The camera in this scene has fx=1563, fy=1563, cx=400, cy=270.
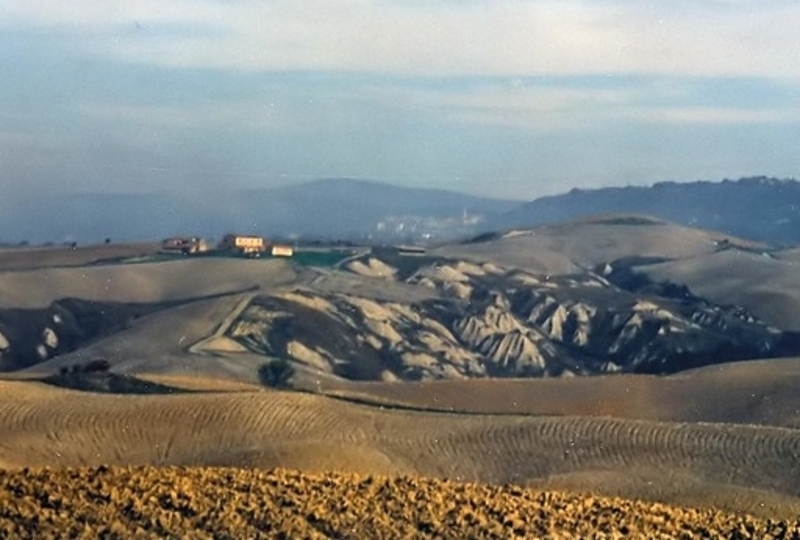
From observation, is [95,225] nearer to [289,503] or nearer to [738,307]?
[738,307]

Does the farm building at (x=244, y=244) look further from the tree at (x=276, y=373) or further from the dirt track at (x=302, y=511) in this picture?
the dirt track at (x=302, y=511)

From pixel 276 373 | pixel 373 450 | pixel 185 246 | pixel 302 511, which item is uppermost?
pixel 302 511

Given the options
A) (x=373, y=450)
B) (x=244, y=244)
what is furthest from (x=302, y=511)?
(x=244, y=244)

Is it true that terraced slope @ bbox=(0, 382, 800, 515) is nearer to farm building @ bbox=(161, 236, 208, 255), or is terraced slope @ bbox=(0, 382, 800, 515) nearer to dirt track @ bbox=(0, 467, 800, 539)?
dirt track @ bbox=(0, 467, 800, 539)

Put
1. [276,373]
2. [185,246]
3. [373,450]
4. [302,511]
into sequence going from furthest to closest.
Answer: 1. [185,246]
2. [276,373]
3. [373,450]
4. [302,511]

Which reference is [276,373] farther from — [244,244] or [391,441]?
[244,244]

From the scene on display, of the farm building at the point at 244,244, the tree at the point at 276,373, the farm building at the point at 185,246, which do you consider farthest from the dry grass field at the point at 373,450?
the farm building at the point at 244,244
